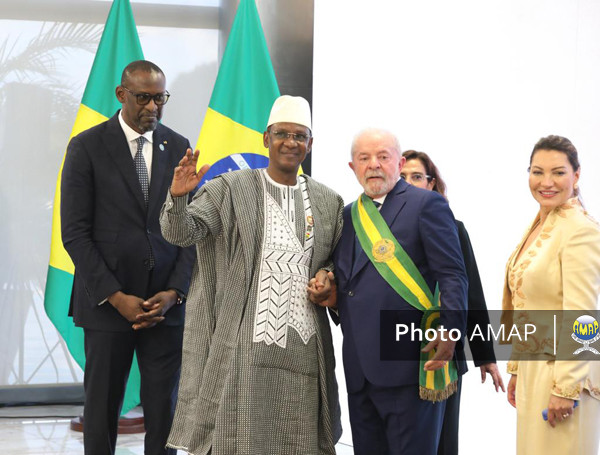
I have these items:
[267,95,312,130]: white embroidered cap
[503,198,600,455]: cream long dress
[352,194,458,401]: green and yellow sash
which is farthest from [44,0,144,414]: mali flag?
[503,198,600,455]: cream long dress

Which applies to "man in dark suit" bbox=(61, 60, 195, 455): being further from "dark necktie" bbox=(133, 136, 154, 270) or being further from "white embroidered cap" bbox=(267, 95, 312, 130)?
"white embroidered cap" bbox=(267, 95, 312, 130)

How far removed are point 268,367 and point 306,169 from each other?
2569 mm

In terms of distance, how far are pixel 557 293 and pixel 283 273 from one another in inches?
35.3

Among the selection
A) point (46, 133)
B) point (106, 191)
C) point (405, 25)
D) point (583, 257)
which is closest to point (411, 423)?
point (583, 257)

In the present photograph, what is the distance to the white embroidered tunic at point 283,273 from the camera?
2.63 metres

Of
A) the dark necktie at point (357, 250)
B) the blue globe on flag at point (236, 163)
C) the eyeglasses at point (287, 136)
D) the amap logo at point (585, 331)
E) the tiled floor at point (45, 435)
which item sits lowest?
the tiled floor at point (45, 435)

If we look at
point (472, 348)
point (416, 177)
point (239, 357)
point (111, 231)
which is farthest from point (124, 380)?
point (416, 177)

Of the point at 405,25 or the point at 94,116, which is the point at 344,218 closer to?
the point at 405,25

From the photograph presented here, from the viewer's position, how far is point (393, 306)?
8.16 feet

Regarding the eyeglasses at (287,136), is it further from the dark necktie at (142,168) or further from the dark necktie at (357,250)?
the dark necktie at (142,168)

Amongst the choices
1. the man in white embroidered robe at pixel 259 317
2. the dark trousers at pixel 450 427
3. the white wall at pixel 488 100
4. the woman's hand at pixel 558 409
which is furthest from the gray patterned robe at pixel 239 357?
the white wall at pixel 488 100

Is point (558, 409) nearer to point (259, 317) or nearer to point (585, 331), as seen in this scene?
point (585, 331)

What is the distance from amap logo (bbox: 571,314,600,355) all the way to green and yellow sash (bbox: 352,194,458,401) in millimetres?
426

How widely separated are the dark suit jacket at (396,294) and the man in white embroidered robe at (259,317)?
15 centimetres
